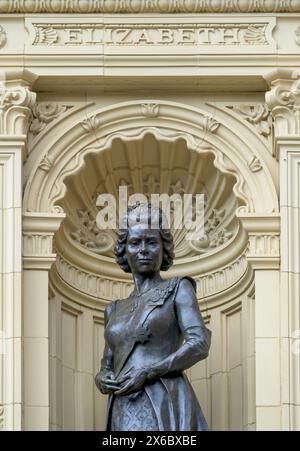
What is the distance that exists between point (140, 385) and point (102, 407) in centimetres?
167

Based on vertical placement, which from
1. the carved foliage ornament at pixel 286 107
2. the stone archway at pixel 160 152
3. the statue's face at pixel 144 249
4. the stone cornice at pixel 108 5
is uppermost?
the stone cornice at pixel 108 5

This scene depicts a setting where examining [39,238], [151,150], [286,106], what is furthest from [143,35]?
[39,238]

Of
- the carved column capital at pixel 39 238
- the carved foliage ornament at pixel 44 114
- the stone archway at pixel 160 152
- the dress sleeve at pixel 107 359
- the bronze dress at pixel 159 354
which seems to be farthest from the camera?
the carved foliage ornament at pixel 44 114

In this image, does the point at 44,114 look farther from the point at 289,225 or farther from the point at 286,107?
the point at 289,225

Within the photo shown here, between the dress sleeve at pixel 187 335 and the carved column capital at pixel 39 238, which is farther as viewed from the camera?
the carved column capital at pixel 39 238

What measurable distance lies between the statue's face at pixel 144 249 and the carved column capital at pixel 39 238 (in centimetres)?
76

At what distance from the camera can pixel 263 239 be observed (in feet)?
115

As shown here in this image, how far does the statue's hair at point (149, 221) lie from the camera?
34438 mm

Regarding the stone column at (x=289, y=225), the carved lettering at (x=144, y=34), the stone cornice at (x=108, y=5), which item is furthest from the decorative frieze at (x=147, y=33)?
the stone column at (x=289, y=225)

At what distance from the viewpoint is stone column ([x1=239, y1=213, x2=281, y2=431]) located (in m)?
34.5

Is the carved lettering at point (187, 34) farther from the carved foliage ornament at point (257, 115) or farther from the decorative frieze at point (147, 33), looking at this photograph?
the carved foliage ornament at point (257, 115)

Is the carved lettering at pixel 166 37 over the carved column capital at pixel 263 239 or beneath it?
over
